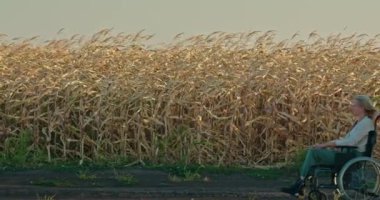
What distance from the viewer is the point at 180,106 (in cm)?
1712

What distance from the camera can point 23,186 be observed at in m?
Result: 13.5

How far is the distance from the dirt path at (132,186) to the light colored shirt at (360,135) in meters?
1.28

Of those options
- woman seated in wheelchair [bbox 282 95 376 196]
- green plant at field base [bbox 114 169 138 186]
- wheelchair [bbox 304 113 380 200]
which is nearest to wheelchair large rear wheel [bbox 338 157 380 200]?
wheelchair [bbox 304 113 380 200]

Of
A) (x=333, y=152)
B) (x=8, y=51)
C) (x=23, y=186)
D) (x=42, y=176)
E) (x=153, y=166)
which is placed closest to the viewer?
(x=333, y=152)

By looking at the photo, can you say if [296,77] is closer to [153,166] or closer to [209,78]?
[209,78]

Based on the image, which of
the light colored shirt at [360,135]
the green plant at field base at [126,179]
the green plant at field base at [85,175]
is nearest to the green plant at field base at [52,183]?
the green plant at field base at [85,175]

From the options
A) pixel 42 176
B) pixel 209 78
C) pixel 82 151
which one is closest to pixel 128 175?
pixel 42 176

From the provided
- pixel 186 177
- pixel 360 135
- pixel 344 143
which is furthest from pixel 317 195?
pixel 186 177

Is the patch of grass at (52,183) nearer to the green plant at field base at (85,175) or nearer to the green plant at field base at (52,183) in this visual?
the green plant at field base at (52,183)

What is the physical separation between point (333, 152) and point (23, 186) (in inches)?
153

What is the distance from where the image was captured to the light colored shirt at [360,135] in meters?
12.2

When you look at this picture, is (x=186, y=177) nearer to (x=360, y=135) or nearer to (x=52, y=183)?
(x=52, y=183)

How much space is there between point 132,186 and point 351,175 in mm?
3125

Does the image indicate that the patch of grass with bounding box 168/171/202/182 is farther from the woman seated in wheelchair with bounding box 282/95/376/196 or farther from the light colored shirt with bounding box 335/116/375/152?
the light colored shirt with bounding box 335/116/375/152
